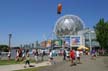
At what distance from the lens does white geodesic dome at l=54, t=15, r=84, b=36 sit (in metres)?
141

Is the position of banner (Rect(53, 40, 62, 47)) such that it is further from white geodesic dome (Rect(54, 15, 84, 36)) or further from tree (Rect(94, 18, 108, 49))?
tree (Rect(94, 18, 108, 49))

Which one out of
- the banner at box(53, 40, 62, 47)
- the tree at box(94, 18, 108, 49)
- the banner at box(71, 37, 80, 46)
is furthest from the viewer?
the banner at box(53, 40, 62, 47)

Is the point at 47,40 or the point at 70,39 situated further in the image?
the point at 47,40

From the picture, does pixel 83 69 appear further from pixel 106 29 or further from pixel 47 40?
pixel 47 40

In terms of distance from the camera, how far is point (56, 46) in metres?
114

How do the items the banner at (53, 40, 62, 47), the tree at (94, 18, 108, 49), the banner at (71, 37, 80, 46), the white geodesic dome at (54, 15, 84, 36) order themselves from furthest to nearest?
1. the white geodesic dome at (54, 15, 84, 36)
2. the banner at (53, 40, 62, 47)
3. the banner at (71, 37, 80, 46)
4. the tree at (94, 18, 108, 49)

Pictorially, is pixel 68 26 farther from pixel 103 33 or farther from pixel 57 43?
pixel 103 33

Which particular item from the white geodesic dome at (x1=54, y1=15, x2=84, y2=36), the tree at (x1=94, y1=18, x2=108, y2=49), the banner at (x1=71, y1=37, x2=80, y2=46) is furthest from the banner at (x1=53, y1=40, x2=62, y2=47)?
the tree at (x1=94, y1=18, x2=108, y2=49)

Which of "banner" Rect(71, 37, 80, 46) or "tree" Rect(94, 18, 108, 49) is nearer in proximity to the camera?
"tree" Rect(94, 18, 108, 49)

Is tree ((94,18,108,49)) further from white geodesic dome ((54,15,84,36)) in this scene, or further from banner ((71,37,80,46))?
white geodesic dome ((54,15,84,36))

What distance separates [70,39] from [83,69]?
88.4 metres

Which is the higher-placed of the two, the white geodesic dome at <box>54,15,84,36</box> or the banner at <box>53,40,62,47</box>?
the white geodesic dome at <box>54,15,84,36</box>

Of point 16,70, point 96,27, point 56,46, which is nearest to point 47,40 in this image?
point 56,46

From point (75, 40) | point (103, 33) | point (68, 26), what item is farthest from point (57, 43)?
point (103, 33)
